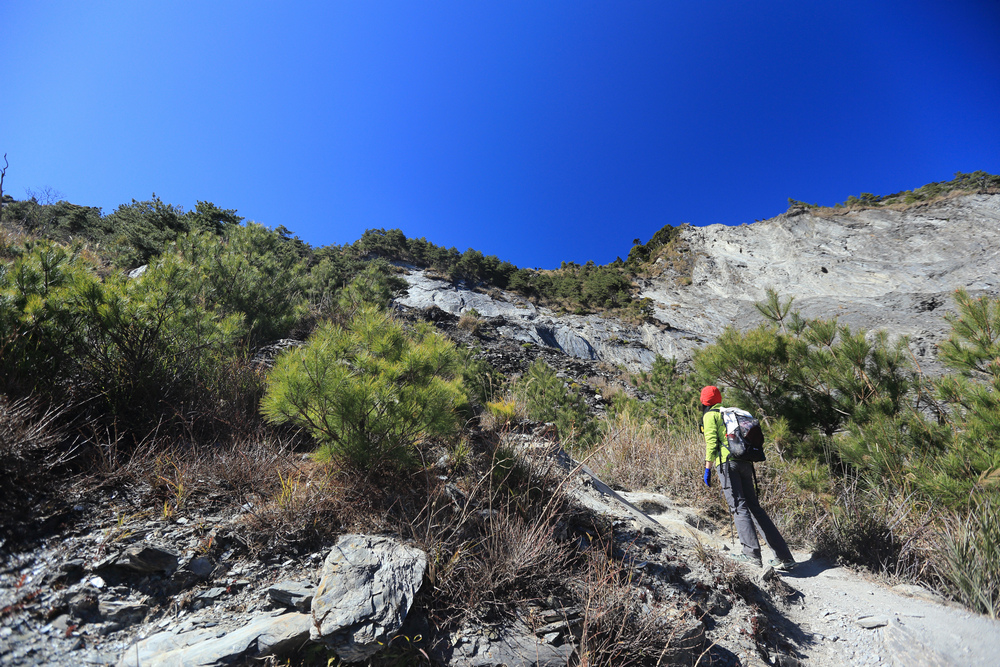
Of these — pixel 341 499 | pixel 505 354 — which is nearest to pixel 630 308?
pixel 505 354

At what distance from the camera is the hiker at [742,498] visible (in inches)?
127

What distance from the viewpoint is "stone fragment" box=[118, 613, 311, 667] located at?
146 cm

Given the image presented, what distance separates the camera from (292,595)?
1.83 meters

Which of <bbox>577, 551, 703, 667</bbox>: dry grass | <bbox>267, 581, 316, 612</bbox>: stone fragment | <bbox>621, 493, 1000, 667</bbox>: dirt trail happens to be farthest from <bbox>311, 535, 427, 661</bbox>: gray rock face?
<bbox>621, 493, 1000, 667</bbox>: dirt trail

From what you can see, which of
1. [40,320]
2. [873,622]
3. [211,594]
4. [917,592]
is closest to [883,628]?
[873,622]

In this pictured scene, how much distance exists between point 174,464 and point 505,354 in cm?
1129

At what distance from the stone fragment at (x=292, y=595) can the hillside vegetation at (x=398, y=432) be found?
0.35 metres

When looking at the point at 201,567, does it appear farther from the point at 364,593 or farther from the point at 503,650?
the point at 503,650

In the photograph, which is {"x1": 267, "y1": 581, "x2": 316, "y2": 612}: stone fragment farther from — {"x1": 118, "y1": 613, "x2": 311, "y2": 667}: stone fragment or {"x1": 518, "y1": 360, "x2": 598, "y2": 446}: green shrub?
{"x1": 518, "y1": 360, "x2": 598, "y2": 446}: green shrub

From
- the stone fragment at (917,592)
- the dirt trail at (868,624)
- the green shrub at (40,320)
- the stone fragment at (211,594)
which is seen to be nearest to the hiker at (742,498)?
the dirt trail at (868,624)

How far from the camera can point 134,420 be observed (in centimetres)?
287

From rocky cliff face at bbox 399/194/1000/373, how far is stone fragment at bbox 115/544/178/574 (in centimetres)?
1532

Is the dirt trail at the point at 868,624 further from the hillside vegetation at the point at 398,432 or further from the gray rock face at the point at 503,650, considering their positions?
Result: the gray rock face at the point at 503,650

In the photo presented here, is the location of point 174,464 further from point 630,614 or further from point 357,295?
point 357,295
